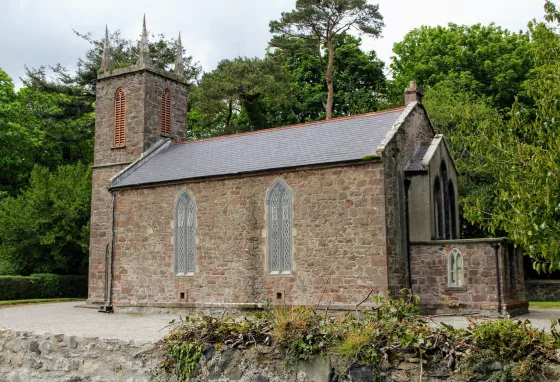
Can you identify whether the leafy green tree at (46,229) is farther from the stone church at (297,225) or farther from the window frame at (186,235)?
the window frame at (186,235)

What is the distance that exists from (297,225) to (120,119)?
1137 cm

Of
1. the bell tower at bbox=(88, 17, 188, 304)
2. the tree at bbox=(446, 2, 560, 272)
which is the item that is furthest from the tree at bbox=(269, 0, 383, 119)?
the tree at bbox=(446, 2, 560, 272)

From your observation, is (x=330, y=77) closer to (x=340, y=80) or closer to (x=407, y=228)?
(x=340, y=80)

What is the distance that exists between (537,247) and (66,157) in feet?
135

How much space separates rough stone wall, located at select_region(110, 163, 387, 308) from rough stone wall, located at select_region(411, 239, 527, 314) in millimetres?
1931

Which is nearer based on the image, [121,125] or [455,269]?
[455,269]

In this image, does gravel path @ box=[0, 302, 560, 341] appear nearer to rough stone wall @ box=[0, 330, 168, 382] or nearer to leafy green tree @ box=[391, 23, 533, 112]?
rough stone wall @ box=[0, 330, 168, 382]

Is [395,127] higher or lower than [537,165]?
higher

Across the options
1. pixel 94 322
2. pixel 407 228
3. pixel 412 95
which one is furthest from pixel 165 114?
pixel 407 228

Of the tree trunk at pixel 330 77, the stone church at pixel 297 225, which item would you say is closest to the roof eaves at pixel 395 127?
the stone church at pixel 297 225

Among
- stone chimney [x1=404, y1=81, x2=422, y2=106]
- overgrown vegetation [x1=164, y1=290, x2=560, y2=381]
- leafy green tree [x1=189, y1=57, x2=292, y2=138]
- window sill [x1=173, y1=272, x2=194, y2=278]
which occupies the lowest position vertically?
overgrown vegetation [x1=164, y1=290, x2=560, y2=381]

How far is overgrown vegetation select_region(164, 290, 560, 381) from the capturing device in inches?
321

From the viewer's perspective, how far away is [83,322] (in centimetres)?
1791

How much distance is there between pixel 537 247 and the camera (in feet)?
Answer: 31.0
